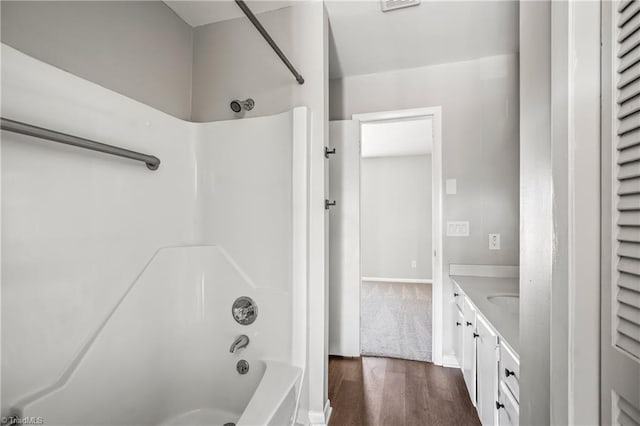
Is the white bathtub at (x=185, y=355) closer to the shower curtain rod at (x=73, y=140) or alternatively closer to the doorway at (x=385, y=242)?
the shower curtain rod at (x=73, y=140)

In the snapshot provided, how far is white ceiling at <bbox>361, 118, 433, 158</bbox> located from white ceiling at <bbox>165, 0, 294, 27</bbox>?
1943 mm

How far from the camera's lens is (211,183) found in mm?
1628

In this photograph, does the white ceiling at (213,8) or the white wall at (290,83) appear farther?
the white ceiling at (213,8)

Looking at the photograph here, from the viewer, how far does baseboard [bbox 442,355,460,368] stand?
2.26 metres

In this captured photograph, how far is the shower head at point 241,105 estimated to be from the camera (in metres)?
1.71

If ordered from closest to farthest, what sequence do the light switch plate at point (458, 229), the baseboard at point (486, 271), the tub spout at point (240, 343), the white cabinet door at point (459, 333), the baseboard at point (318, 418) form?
the tub spout at point (240, 343) < the baseboard at point (318, 418) < the white cabinet door at point (459, 333) < the baseboard at point (486, 271) < the light switch plate at point (458, 229)

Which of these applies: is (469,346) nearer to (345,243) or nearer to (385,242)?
(345,243)

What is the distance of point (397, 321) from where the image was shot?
10.9 feet

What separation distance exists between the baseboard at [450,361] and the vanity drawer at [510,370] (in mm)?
1243

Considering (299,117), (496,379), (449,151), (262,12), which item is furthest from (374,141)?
(496,379)

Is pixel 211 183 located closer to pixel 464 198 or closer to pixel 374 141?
pixel 464 198

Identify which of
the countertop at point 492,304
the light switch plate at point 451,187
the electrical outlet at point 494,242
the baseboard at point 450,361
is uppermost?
the light switch plate at point 451,187

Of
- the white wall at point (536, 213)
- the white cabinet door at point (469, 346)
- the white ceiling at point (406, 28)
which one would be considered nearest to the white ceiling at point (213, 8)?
the white ceiling at point (406, 28)

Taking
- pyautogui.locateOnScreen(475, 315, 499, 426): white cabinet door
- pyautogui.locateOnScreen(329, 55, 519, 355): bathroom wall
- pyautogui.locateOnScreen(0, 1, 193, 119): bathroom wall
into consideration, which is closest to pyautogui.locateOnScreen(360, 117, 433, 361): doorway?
pyautogui.locateOnScreen(329, 55, 519, 355): bathroom wall
